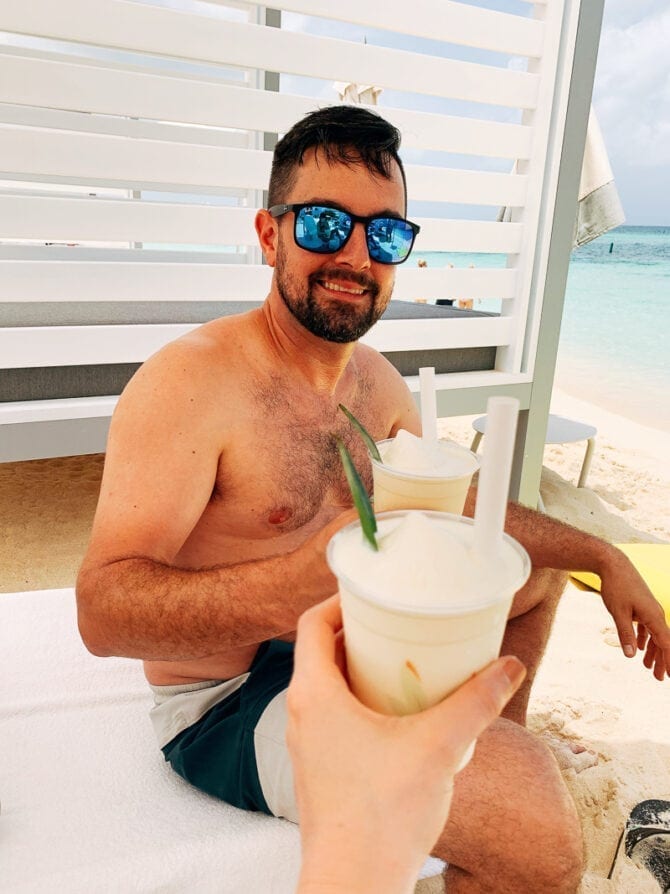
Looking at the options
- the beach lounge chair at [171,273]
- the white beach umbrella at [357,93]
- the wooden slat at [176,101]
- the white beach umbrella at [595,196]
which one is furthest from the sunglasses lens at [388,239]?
the white beach umbrella at [595,196]

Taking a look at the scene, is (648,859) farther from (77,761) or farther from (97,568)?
(97,568)

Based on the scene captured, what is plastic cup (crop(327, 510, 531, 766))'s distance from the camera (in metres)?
0.60

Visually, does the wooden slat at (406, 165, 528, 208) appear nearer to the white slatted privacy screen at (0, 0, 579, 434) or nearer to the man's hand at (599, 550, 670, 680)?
the white slatted privacy screen at (0, 0, 579, 434)

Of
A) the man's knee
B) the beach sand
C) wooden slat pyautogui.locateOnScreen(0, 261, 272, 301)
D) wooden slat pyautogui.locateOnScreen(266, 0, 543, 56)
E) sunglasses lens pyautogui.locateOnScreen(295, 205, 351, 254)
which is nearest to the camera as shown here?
sunglasses lens pyautogui.locateOnScreen(295, 205, 351, 254)

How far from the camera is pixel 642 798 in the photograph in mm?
1920

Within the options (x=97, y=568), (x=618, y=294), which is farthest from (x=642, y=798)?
(x=618, y=294)

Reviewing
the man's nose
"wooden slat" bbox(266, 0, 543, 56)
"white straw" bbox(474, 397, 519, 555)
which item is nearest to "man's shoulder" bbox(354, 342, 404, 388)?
the man's nose

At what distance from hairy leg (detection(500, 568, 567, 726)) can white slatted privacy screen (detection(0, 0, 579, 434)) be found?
1496 millimetres

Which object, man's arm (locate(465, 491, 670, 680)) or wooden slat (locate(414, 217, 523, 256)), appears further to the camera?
wooden slat (locate(414, 217, 523, 256))

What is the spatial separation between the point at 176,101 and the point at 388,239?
1.39 m

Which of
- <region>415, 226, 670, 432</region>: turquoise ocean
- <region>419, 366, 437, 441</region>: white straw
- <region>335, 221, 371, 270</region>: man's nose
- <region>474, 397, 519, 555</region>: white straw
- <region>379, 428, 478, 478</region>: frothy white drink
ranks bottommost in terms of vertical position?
<region>415, 226, 670, 432</region>: turquoise ocean

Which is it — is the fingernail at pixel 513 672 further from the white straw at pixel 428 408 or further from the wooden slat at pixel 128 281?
the wooden slat at pixel 128 281

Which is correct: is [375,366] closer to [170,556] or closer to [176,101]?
[170,556]

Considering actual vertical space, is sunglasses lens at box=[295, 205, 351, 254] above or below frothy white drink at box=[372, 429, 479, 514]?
above
